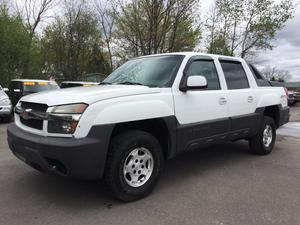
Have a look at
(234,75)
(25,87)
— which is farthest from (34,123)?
(25,87)

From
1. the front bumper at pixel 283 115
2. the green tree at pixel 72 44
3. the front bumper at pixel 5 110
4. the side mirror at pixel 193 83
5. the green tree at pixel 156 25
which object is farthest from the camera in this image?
the green tree at pixel 72 44

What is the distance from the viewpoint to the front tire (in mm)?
3283

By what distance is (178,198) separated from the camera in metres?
3.61

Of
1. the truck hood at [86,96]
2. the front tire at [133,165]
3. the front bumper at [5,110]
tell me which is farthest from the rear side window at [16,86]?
the front tire at [133,165]

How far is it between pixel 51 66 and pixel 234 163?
25665mm

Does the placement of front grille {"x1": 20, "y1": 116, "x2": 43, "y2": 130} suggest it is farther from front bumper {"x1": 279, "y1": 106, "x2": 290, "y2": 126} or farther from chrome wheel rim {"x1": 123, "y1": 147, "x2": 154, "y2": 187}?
front bumper {"x1": 279, "y1": 106, "x2": 290, "y2": 126}

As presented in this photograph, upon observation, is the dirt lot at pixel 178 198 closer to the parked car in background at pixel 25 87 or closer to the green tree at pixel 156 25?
the parked car in background at pixel 25 87

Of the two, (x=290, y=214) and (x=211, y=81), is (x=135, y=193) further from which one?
(x=211, y=81)

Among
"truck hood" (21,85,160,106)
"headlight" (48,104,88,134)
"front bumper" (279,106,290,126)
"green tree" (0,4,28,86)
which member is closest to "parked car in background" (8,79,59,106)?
"green tree" (0,4,28,86)

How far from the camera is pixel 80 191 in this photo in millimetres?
3811

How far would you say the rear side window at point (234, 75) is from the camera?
493 cm

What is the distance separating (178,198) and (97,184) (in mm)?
1173

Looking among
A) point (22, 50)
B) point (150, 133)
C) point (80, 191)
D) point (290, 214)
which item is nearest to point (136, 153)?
point (150, 133)

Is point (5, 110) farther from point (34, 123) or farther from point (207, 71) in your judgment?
point (207, 71)
